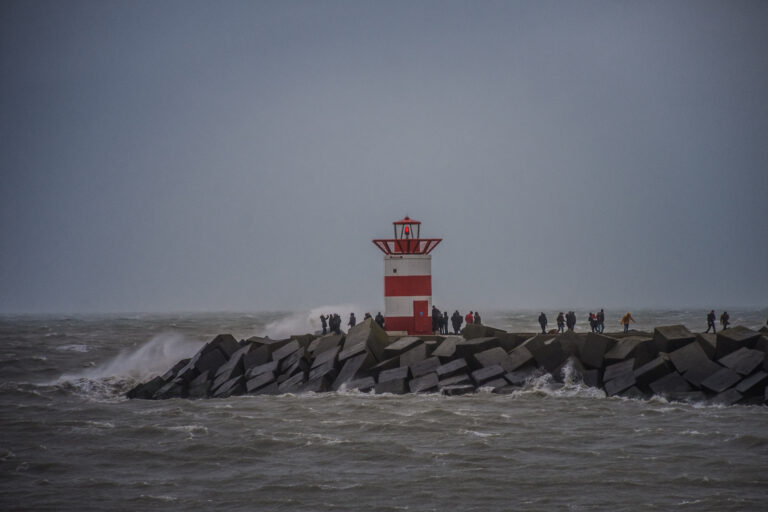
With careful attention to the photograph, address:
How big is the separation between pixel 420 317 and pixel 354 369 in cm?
422

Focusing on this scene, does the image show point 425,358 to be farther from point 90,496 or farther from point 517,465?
point 90,496

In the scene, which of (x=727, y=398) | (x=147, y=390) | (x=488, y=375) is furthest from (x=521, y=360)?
(x=147, y=390)

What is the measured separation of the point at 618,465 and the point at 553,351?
9184mm

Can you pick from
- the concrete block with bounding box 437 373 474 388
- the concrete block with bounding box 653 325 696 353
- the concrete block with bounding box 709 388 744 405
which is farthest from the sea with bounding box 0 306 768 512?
the concrete block with bounding box 653 325 696 353

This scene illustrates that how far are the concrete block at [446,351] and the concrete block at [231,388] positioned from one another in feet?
20.3

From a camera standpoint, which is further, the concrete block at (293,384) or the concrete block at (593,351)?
the concrete block at (293,384)

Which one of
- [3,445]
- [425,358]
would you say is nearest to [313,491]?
[3,445]

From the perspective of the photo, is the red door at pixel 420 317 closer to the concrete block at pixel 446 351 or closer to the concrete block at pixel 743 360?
the concrete block at pixel 446 351

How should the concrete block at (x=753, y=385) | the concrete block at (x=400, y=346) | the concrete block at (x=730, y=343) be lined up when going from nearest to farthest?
the concrete block at (x=753, y=385), the concrete block at (x=730, y=343), the concrete block at (x=400, y=346)

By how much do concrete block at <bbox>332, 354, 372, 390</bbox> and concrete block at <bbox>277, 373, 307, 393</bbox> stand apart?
1.05 metres

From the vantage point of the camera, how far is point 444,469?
16156 mm

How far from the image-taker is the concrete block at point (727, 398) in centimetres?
2183

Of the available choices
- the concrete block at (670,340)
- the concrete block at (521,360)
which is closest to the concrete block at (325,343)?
the concrete block at (521,360)

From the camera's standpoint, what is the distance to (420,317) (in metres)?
29.1
